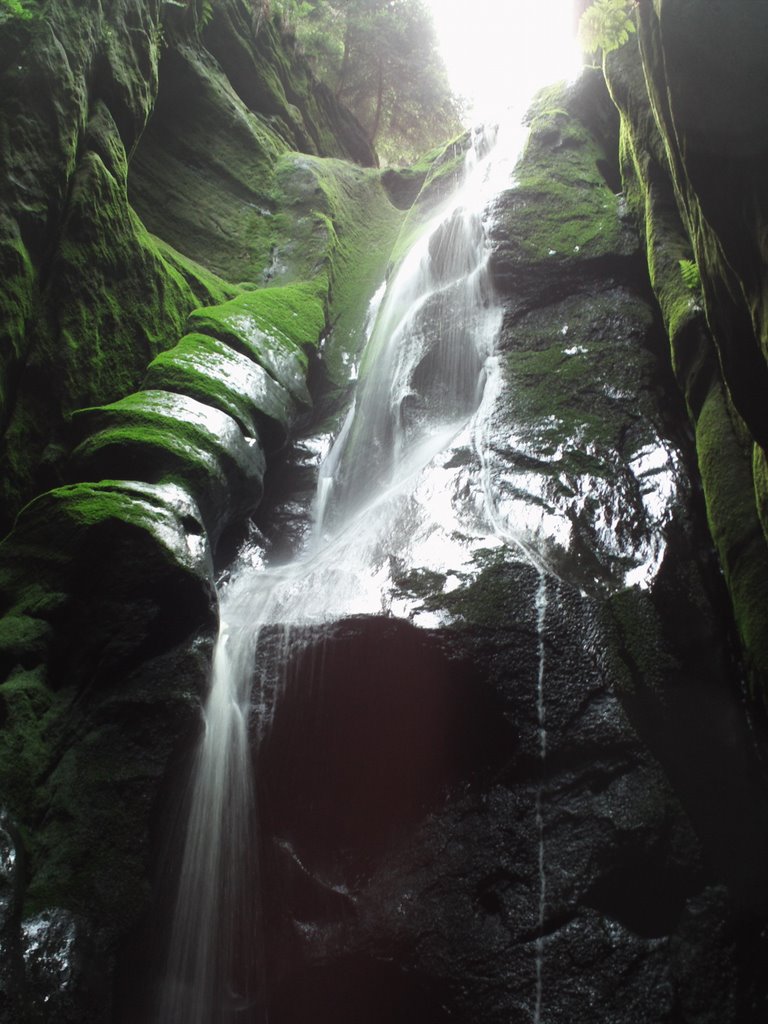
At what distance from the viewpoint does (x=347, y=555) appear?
5.28 meters

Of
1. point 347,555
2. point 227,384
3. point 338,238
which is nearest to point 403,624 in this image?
point 347,555

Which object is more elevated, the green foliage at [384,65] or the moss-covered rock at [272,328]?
the green foliage at [384,65]

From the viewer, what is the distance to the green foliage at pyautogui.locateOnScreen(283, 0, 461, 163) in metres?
16.2

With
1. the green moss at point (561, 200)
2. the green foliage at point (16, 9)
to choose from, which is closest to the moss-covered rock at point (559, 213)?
the green moss at point (561, 200)

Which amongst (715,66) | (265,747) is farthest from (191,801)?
(715,66)

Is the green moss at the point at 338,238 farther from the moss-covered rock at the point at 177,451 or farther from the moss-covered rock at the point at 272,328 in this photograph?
the moss-covered rock at the point at 177,451

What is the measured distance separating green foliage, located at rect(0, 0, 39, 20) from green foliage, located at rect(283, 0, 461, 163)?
10905mm

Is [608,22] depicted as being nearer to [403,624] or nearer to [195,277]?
[403,624]

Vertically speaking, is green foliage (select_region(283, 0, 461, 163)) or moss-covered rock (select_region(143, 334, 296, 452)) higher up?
green foliage (select_region(283, 0, 461, 163))

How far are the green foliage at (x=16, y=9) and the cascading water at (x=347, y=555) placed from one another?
183 inches

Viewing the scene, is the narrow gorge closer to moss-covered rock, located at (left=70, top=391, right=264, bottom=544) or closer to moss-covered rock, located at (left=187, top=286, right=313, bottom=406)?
moss-covered rock, located at (left=70, top=391, right=264, bottom=544)

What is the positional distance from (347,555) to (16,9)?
5.40m

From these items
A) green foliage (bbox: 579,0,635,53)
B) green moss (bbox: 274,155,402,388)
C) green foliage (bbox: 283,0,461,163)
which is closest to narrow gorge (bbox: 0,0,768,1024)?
green foliage (bbox: 579,0,635,53)

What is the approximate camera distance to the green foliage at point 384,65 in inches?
638
